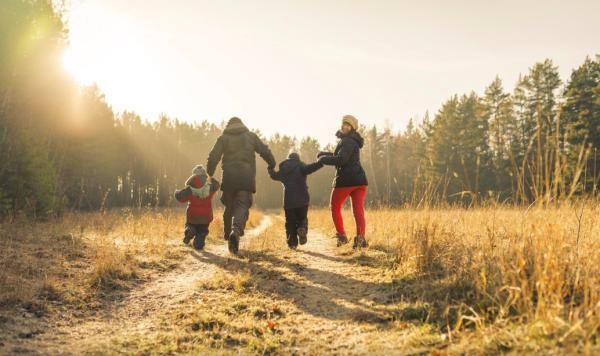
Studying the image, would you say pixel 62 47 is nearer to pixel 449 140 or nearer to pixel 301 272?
pixel 301 272

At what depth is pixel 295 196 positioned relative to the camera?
7754mm

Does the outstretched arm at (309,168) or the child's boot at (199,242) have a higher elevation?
the outstretched arm at (309,168)

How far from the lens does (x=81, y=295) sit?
432 cm

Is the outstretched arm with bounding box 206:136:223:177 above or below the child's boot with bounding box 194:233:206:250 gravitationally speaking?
above

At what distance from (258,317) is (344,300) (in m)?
0.97

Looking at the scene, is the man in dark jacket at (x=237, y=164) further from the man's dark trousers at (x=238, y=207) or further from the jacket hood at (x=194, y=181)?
the jacket hood at (x=194, y=181)

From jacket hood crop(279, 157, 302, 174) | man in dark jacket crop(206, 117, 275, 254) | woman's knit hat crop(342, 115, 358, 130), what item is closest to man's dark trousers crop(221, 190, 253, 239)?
man in dark jacket crop(206, 117, 275, 254)

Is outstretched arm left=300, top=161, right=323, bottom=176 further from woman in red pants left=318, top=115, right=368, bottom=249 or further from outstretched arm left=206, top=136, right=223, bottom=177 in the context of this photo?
outstretched arm left=206, top=136, right=223, bottom=177

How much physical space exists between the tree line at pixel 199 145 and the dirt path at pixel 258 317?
1.74 m

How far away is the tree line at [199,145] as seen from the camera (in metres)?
4.76

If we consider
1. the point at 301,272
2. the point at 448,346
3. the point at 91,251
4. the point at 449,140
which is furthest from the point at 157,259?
the point at 449,140

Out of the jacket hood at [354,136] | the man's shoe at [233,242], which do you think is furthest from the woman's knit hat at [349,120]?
the man's shoe at [233,242]

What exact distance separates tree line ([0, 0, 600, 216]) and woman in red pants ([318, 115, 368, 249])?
2.80 feet

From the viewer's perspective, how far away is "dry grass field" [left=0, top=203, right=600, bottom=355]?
262 cm
